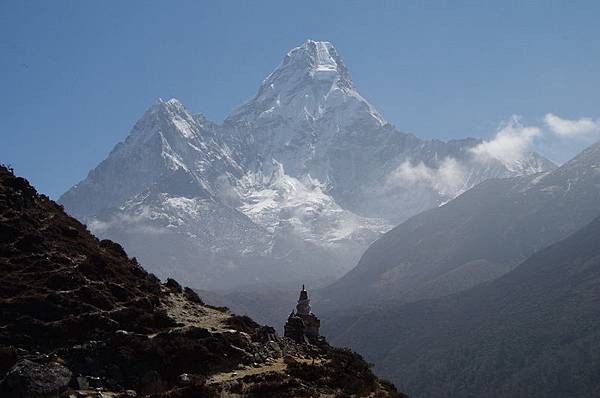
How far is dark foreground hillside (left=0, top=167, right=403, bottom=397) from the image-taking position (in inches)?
1458

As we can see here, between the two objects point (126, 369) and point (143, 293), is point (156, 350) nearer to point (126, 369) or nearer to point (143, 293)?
point (126, 369)

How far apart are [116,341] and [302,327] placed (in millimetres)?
23406

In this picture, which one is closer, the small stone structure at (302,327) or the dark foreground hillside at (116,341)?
the dark foreground hillside at (116,341)

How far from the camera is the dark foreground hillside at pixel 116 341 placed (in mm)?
37031

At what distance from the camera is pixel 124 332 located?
42.0 metres

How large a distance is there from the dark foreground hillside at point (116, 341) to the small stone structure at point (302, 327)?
3.38 meters

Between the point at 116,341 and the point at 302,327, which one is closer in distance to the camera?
the point at 116,341

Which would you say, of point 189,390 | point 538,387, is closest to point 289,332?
point 189,390

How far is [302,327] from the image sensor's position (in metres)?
60.9

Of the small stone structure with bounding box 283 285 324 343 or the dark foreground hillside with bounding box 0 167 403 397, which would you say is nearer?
the dark foreground hillside with bounding box 0 167 403 397

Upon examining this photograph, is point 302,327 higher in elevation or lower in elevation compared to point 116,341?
higher

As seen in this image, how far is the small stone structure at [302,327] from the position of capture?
6041cm

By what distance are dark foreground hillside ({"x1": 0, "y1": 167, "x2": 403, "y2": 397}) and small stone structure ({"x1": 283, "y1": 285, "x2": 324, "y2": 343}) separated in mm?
3385

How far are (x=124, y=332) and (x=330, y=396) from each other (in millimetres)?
13542
